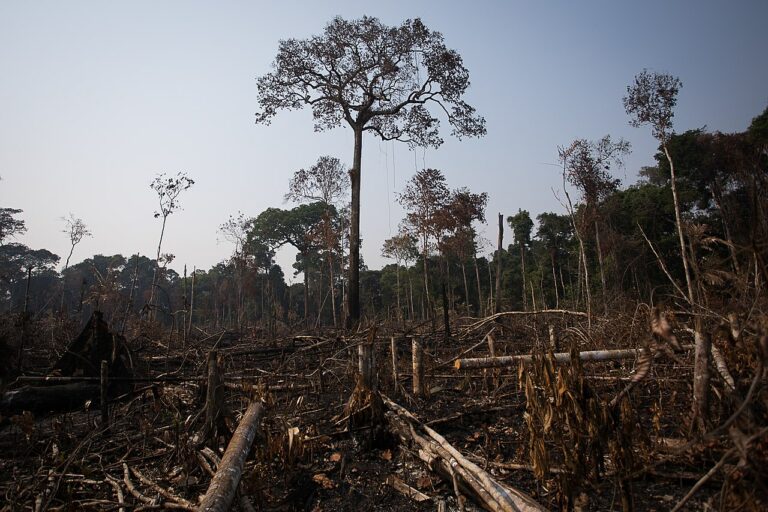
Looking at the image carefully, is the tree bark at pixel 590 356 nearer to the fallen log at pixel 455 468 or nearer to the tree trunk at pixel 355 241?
the fallen log at pixel 455 468

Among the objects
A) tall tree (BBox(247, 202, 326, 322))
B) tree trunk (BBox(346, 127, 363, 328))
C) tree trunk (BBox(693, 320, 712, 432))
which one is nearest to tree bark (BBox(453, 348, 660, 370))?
tree trunk (BBox(693, 320, 712, 432))

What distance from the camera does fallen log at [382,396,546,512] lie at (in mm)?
2531

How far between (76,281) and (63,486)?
56.7 metres

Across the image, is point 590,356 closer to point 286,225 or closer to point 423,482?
point 423,482

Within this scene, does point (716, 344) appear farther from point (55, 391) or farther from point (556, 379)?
point (55, 391)

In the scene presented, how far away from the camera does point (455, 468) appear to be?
124 inches

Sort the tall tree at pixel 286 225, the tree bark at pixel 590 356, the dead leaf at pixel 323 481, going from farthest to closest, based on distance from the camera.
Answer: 1. the tall tree at pixel 286 225
2. the tree bark at pixel 590 356
3. the dead leaf at pixel 323 481

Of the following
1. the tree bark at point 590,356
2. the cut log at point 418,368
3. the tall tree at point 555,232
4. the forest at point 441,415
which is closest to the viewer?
the forest at point 441,415

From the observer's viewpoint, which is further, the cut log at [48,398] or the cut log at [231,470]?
the cut log at [48,398]

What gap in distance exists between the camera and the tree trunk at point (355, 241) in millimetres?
14688

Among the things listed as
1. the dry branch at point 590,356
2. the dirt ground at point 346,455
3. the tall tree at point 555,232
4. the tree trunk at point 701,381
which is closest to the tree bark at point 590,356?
the dry branch at point 590,356

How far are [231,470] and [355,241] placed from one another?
1249cm

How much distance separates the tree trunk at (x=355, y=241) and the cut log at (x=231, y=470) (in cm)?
1027

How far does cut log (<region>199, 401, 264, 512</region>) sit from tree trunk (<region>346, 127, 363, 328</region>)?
10.3 m
